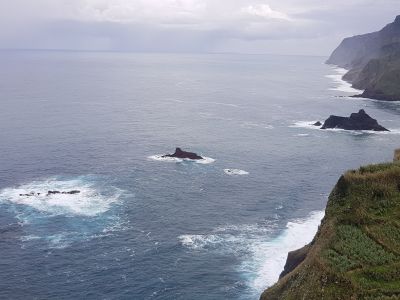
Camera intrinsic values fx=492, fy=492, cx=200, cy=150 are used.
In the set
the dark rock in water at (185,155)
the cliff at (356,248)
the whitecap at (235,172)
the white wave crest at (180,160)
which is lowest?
the whitecap at (235,172)

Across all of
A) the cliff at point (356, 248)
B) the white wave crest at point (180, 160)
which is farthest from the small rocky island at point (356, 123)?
the cliff at point (356, 248)

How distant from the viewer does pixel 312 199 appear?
8656 cm

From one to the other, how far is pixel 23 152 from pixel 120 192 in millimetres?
38159

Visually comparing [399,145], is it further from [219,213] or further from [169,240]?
[169,240]

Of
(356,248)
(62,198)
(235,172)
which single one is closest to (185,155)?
(235,172)

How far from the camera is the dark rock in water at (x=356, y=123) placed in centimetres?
15038

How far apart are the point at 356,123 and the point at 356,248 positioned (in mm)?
115021

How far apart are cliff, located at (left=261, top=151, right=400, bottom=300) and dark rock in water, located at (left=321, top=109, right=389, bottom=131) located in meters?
99.4

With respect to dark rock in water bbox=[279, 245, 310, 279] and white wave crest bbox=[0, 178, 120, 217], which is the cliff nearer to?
dark rock in water bbox=[279, 245, 310, 279]

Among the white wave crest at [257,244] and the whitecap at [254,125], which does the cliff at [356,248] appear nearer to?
the white wave crest at [257,244]

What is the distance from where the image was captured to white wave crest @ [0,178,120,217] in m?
80.3

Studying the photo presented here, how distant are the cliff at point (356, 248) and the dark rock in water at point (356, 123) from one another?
9937 cm

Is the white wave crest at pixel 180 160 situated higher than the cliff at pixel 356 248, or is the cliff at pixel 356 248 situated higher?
the cliff at pixel 356 248

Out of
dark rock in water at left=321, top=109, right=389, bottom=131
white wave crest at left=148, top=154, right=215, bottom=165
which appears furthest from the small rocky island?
white wave crest at left=148, top=154, right=215, bottom=165
